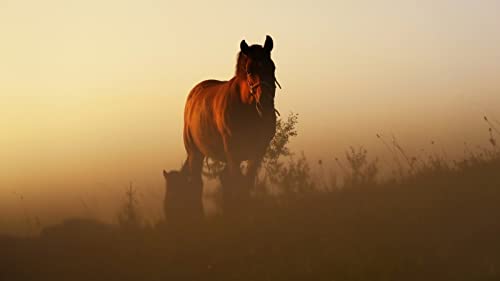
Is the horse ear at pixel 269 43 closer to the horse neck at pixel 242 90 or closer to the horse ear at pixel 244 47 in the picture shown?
the horse ear at pixel 244 47

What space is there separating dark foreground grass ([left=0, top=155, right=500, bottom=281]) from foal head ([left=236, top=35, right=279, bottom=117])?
7.11ft

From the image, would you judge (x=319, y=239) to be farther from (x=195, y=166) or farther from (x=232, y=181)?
(x=195, y=166)

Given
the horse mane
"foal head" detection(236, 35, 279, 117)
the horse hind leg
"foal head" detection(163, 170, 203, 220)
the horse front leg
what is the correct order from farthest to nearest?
1. the horse hind leg
2. "foal head" detection(163, 170, 203, 220)
3. the horse front leg
4. the horse mane
5. "foal head" detection(236, 35, 279, 117)

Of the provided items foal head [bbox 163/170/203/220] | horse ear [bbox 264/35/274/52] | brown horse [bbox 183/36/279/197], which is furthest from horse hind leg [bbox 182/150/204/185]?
horse ear [bbox 264/35/274/52]

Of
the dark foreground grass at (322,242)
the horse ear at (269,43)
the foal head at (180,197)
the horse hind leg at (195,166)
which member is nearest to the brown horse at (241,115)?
the horse ear at (269,43)

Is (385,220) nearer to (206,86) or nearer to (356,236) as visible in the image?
(356,236)

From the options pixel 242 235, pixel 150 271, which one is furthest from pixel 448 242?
pixel 150 271

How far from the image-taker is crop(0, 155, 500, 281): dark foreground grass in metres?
8.10

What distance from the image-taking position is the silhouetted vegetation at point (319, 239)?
815 cm

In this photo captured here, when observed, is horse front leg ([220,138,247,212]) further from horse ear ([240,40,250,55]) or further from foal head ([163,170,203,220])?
foal head ([163,170,203,220])

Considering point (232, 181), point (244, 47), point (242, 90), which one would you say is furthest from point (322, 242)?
point (244, 47)

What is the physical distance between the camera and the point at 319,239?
9297mm

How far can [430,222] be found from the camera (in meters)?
9.38

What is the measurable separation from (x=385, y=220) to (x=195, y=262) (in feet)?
10.1
